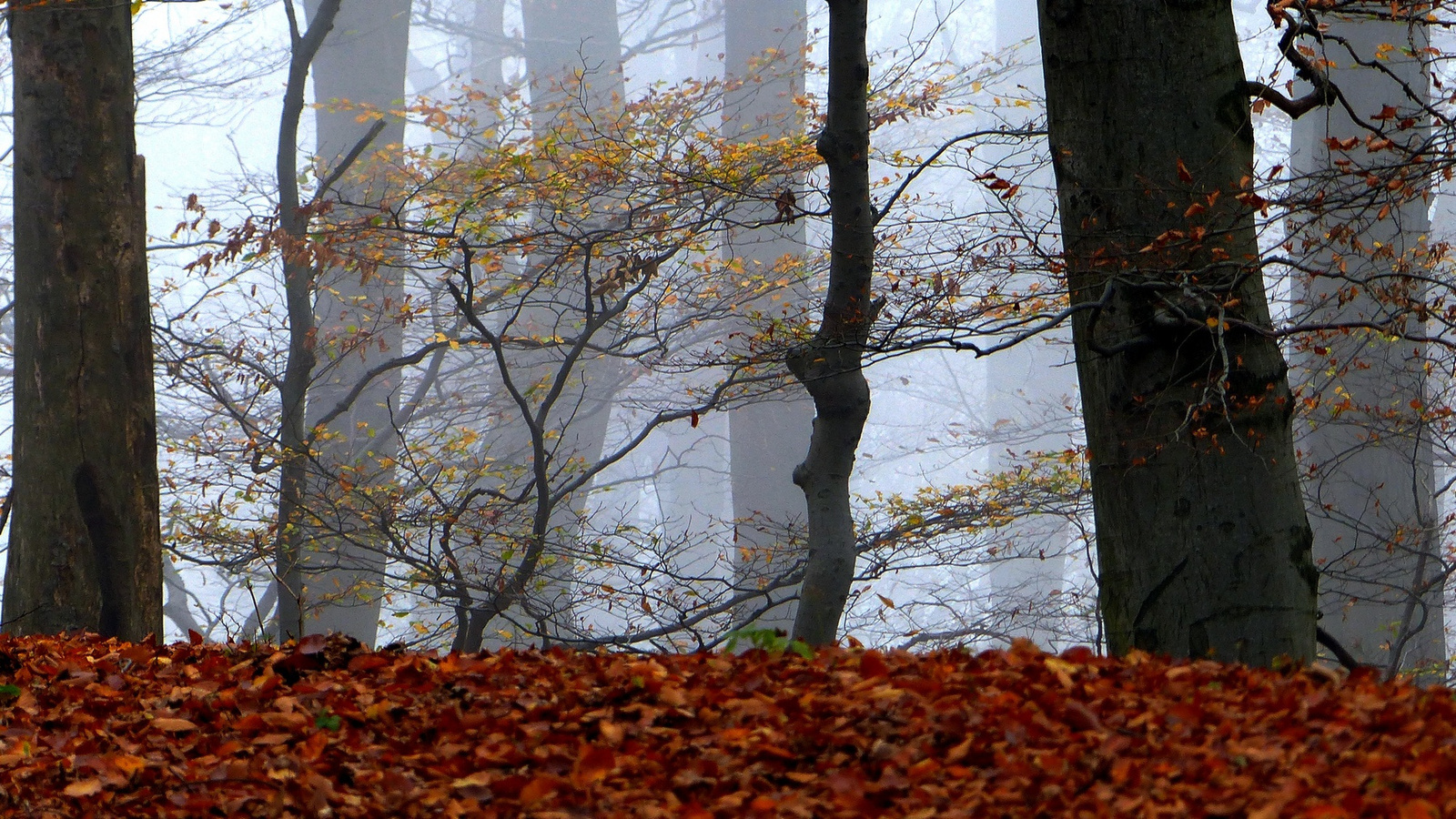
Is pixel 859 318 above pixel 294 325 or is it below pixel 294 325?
below

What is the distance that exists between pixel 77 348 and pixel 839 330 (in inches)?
140

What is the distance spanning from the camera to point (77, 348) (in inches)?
191

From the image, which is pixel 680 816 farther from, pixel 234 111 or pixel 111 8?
pixel 234 111

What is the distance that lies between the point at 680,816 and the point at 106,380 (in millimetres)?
4154

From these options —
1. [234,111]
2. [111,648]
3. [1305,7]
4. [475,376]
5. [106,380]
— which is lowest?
[111,648]

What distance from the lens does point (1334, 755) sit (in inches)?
71.2

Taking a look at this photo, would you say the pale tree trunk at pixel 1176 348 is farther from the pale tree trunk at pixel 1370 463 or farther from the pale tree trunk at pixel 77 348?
the pale tree trunk at pixel 1370 463

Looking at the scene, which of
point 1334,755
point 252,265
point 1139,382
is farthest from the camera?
point 252,265

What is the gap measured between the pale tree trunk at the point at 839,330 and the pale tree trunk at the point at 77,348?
315 cm

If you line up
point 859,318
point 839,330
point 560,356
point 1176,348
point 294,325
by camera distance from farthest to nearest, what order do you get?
point 560,356 → point 294,325 → point 839,330 → point 859,318 → point 1176,348

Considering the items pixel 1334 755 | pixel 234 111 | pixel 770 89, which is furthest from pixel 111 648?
pixel 770 89

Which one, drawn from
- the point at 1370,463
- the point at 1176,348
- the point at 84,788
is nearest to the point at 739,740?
the point at 84,788

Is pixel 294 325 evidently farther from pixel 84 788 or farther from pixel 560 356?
pixel 84 788

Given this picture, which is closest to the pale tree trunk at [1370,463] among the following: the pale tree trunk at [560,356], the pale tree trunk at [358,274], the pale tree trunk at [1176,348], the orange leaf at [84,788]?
the pale tree trunk at [1176,348]
